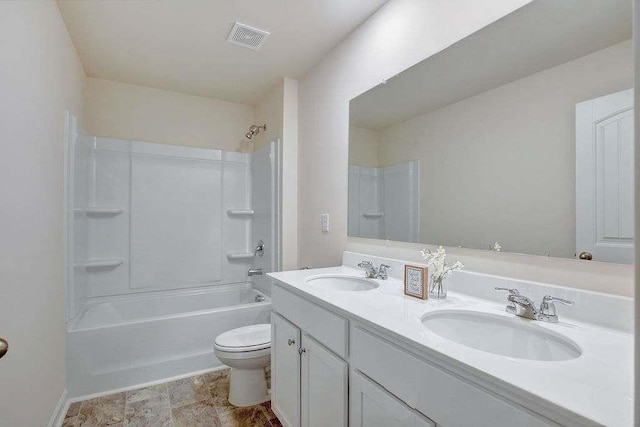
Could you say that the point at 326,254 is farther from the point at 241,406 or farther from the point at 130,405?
the point at 130,405

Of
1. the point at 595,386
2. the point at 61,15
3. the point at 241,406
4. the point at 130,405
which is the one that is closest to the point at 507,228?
the point at 595,386

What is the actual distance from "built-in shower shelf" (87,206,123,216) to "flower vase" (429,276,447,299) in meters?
Answer: 2.67

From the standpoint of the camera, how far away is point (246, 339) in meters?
2.04

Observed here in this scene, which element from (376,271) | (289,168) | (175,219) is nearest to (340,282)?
(376,271)

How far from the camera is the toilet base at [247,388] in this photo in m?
1.95

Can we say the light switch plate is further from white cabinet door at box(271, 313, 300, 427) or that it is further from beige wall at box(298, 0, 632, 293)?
white cabinet door at box(271, 313, 300, 427)

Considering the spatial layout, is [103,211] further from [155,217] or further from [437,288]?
[437,288]

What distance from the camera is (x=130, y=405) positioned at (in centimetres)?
196

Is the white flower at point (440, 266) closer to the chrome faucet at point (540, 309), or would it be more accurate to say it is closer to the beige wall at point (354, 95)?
the beige wall at point (354, 95)

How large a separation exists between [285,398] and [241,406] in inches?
21.5

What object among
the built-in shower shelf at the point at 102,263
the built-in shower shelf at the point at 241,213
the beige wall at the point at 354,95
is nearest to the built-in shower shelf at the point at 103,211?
the built-in shower shelf at the point at 102,263

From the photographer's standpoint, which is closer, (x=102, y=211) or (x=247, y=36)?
(x=247, y=36)

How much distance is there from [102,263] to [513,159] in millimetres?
3042

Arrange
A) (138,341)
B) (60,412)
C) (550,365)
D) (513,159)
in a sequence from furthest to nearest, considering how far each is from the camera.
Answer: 1. (138,341)
2. (60,412)
3. (513,159)
4. (550,365)
